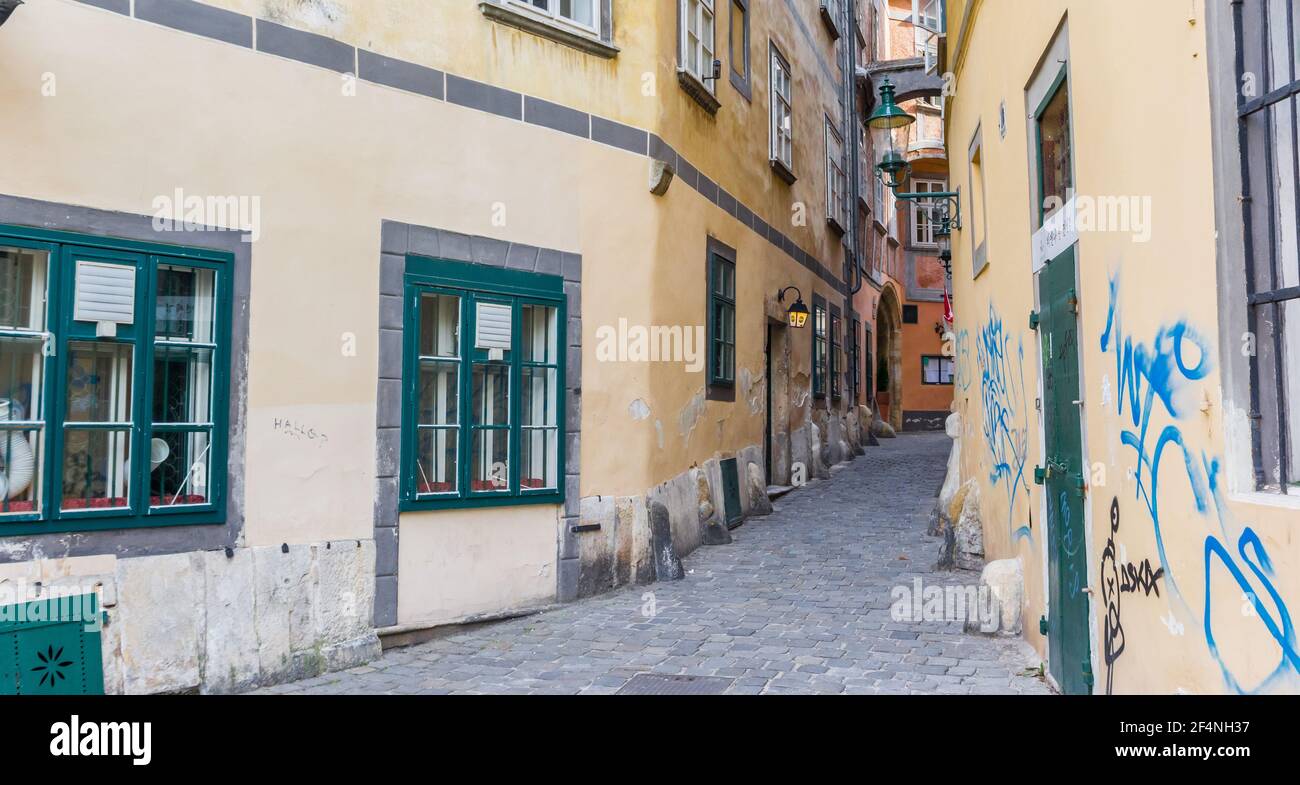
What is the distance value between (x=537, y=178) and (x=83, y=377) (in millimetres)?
3361

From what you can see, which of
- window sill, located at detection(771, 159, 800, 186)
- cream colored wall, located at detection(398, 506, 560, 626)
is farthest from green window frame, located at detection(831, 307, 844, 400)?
cream colored wall, located at detection(398, 506, 560, 626)

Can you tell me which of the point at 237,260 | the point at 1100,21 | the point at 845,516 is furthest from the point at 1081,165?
the point at 845,516

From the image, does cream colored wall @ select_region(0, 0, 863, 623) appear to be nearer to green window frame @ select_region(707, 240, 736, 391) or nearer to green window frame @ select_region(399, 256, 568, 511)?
green window frame @ select_region(399, 256, 568, 511)

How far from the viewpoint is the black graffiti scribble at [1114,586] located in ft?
12.4

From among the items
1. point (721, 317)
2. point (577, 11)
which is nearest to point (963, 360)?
point (721, 317)

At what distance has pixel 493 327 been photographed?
7.03m

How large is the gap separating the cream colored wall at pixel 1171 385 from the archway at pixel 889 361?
847 inches

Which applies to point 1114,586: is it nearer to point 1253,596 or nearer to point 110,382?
point 1253,596

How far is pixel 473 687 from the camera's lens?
5.43m

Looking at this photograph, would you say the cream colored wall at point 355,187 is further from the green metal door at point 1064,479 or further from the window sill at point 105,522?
the green metal door at point 1064,479

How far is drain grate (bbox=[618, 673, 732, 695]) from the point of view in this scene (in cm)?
526

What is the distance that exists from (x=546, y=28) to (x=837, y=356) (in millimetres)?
11359

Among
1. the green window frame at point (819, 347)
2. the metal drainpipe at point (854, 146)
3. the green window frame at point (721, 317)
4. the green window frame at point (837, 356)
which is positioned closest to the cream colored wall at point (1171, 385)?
the green window frame at point (721, 317)

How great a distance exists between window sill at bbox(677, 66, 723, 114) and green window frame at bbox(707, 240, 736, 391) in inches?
51.8
